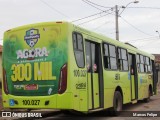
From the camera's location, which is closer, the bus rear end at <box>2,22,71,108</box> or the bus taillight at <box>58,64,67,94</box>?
the bus taillight at <box>58,64,67,94</box>

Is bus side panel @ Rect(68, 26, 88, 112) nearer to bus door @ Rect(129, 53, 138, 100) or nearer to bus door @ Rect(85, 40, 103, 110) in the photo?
bus door @ Rect(85, 40, 103, 110)

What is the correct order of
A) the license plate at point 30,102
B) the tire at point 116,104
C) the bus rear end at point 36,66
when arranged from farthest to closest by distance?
the tire at point 116,104, the license plate at point 30,102, the bus rear end at point 36,66

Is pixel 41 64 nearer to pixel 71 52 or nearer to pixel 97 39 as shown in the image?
pixel 71 52

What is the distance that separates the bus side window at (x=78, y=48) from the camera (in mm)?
10762

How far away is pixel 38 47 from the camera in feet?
35.6

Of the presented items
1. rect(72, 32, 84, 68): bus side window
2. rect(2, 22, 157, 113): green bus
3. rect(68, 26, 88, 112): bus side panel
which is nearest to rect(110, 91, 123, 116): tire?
rect(2, 22, 157, 113): green bus

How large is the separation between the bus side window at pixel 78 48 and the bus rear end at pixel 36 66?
0.45m

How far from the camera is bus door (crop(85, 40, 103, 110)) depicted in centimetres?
1151

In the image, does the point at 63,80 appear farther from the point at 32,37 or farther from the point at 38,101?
the point at 32,37

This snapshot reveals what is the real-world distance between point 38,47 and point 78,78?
4.86 ft

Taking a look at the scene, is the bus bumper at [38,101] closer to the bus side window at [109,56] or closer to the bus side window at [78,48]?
the bus side window at [78,48]

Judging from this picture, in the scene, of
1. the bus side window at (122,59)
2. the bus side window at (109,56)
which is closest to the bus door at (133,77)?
the bus side window at (122,59)

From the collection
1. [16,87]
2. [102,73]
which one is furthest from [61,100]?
[102,73]

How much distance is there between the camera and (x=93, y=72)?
1198 cm
